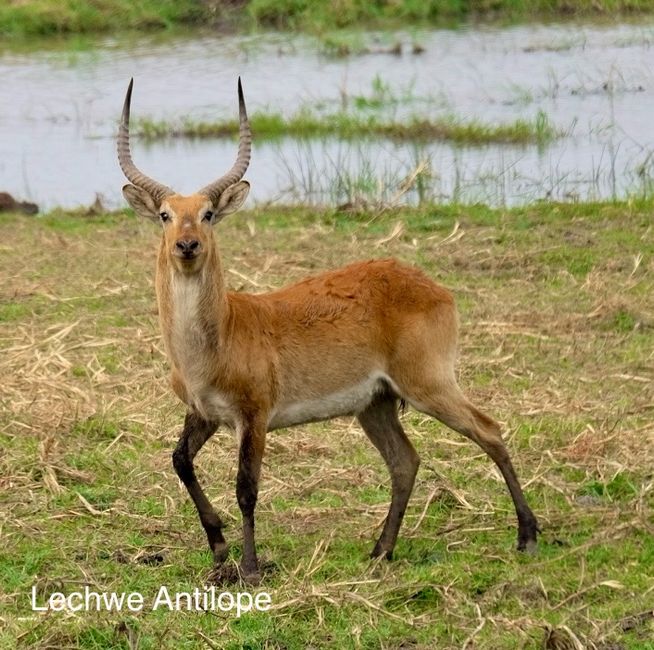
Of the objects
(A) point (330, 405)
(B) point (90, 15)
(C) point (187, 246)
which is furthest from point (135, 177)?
(B) point (90, 15)

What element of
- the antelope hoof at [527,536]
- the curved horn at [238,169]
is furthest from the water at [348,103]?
the antelope hoof at [527,536]

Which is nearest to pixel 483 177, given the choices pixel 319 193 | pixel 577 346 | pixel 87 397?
pixel 319 193

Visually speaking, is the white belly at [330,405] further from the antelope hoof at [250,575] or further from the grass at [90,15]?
the grass at [90,15]

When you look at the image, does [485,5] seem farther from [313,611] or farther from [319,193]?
[313,611]

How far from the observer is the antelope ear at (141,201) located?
22.4 feet

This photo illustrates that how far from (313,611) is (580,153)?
38.8ft

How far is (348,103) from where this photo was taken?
20703 millimetres

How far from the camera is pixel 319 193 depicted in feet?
51.1

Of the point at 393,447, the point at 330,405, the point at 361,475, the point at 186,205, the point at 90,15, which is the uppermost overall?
the point at 186,205

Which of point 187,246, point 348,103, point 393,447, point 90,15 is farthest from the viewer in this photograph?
point 90,15

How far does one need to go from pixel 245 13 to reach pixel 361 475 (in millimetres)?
22968

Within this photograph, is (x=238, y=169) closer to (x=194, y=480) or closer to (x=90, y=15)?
(x=194, y=480)

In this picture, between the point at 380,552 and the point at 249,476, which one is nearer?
the point at 249,476

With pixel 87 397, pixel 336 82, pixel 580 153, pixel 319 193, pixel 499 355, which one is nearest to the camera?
pixel 87 397
